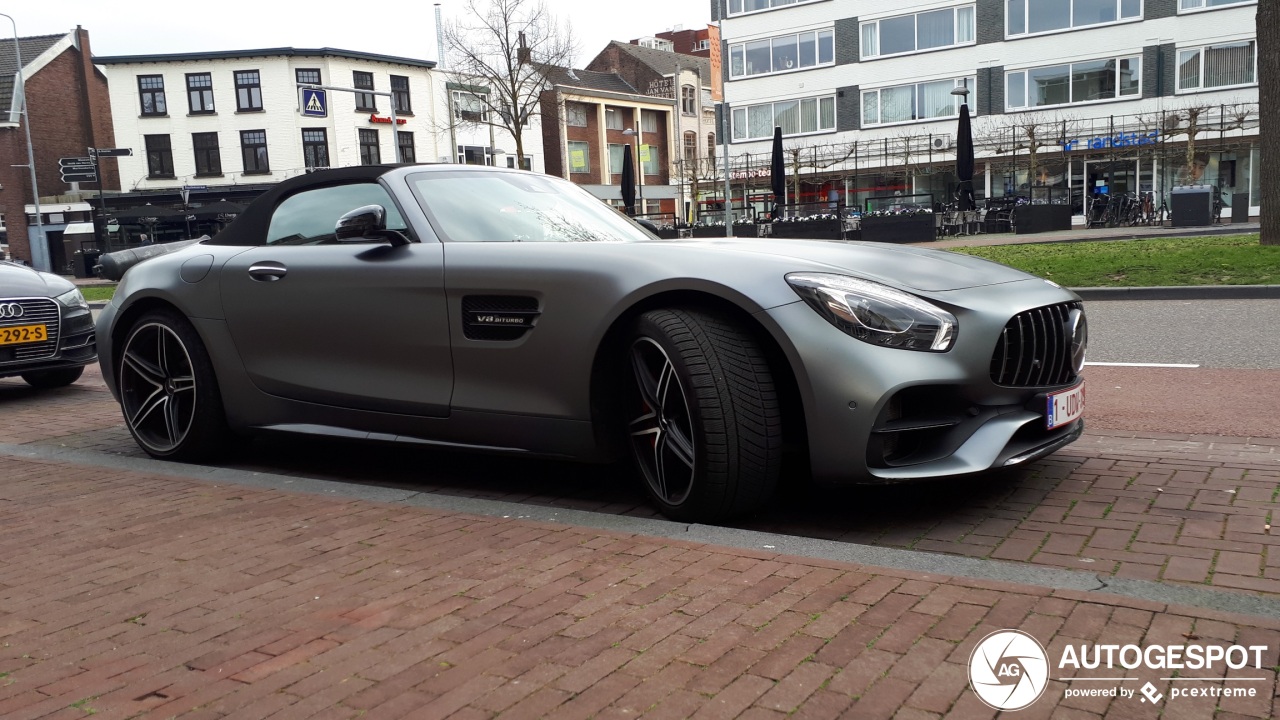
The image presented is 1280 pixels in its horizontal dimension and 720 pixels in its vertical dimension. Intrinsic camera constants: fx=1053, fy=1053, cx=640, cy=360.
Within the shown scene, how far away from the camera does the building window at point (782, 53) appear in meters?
47.2

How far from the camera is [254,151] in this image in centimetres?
4944

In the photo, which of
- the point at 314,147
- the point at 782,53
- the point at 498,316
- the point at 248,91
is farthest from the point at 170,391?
the point at 248,91

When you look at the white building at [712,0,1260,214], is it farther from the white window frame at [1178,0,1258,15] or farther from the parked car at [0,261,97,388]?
the parked car at [0,261,97,388]

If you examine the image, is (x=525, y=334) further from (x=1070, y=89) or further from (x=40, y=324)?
(x=1070, y=89)

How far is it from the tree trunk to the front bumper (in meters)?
12.9

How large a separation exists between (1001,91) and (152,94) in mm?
38081

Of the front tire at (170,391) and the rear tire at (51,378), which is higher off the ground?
the front tire at (170,391)

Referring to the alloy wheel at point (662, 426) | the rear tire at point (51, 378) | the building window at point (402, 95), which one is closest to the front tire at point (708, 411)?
the alloy wheel at point (662, 426)

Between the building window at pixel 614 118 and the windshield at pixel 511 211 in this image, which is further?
the building window at pixel 614 118

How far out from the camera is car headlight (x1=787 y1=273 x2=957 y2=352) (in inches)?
134

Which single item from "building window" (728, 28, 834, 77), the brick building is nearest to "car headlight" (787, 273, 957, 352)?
"building window" (728, 28, 834, 77)

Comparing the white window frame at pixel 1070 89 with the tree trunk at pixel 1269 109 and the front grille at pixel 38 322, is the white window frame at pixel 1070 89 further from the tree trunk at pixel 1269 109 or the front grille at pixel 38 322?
the front grille at pixel 38 322

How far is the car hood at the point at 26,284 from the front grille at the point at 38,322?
7cm

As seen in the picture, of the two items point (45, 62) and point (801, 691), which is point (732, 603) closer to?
point (801, 691)
